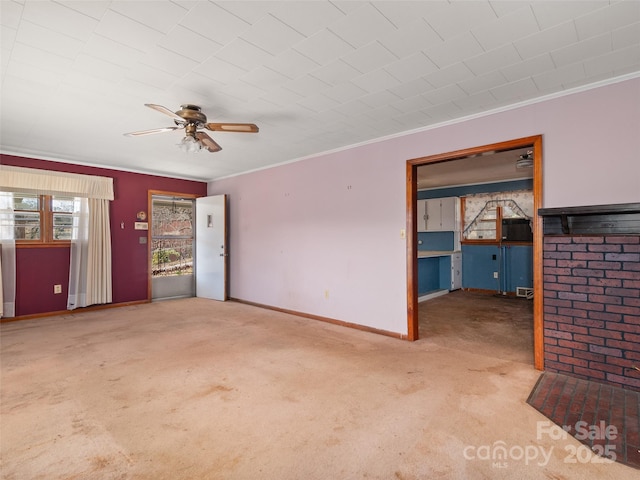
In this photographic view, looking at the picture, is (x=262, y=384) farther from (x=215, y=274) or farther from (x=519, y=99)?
(x=215, y=274)

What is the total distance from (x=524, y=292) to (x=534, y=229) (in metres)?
4.09

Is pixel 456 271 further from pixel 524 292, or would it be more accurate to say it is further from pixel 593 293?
pixel 593 293

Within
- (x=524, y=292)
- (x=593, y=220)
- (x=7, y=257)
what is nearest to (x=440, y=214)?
(x=524, y=292)

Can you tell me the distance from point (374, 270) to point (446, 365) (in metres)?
1.41

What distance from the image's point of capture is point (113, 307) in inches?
211

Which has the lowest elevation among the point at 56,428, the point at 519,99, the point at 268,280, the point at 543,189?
the point at 56,428

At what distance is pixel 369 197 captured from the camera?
4.02 meters

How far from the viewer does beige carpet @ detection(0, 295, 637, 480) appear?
1.63m

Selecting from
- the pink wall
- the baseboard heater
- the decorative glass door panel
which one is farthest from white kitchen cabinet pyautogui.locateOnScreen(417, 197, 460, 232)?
the decorative glass door panel

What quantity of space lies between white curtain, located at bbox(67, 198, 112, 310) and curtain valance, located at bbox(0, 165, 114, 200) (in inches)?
5.7

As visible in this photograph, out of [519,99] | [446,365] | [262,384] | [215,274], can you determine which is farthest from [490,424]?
[215,274]

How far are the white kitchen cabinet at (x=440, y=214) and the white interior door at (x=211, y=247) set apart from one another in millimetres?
4599

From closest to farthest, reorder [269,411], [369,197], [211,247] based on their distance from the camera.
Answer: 1. [269,411]
2. [369,197]
3. [211,247]

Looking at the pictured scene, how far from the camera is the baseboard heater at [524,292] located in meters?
6.07
